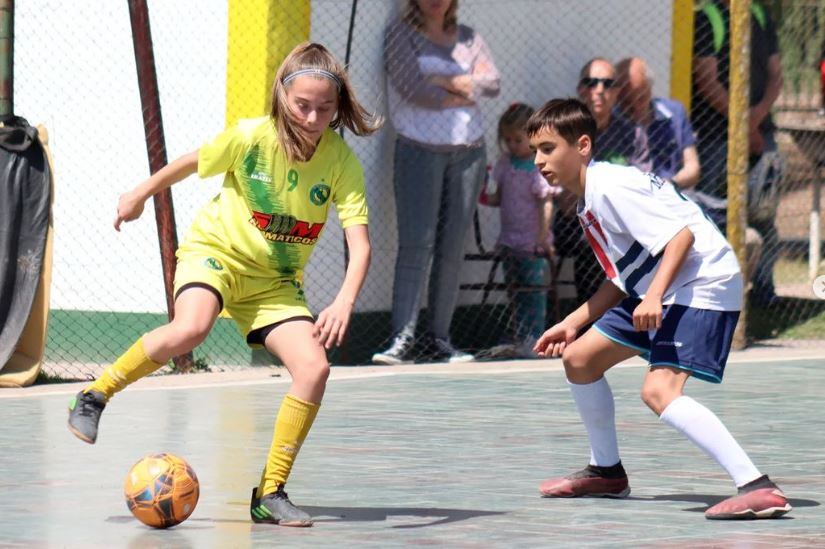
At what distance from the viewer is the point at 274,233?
23.0 ft

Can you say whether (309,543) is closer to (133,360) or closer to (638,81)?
(133,360)

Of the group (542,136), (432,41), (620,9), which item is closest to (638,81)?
(620,9)

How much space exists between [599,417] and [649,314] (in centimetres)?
75

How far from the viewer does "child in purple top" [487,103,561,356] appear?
1343 cm

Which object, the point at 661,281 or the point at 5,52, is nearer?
the point at 661,281

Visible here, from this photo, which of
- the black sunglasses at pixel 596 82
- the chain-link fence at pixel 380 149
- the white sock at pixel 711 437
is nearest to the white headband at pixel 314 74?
the white sock at pixel 711 437

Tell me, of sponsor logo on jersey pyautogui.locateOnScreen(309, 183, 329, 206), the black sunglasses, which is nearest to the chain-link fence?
the black sunglasses

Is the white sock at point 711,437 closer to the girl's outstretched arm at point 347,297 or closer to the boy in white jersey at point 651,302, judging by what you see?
the boy in white jersey at point 651,302

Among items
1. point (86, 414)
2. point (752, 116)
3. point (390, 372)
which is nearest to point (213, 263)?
point (86, 414)

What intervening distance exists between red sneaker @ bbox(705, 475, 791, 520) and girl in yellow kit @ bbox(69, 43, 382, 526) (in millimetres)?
1540

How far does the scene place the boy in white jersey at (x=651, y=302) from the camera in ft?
22.6

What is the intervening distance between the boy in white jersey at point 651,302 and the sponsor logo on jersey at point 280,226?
0.98m

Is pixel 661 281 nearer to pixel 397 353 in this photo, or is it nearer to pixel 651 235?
pixel 651 235

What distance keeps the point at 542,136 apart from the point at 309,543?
1.97 metres
